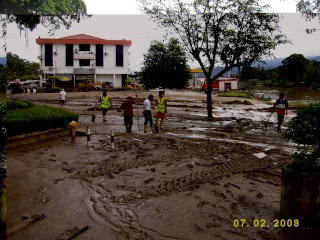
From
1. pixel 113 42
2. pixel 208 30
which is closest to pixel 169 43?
pixel 208 30

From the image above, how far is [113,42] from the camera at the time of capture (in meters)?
26.3

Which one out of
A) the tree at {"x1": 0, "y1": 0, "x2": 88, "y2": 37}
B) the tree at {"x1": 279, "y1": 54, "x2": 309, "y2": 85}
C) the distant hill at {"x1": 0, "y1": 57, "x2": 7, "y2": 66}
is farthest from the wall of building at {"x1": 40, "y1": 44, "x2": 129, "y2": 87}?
the distant hill at {"x1": 0, "y1": 57, "x2": 7, "y2": 66}

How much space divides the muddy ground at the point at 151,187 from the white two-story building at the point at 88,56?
14.7 m

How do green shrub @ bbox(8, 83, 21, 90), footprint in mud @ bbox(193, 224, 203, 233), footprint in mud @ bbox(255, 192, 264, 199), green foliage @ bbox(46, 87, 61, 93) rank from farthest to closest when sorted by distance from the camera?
green foliage @ bbox(46, 87, 61, 93) → green shrub @ bbox(8, 83, 21, 90) → footprint in mud @ bbox(255, 192, 264, 199) → footprint in mud @ bbox(193, 224, 203, 233)

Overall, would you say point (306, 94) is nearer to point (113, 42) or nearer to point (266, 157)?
point (113, 42)

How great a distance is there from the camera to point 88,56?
25.6 meters

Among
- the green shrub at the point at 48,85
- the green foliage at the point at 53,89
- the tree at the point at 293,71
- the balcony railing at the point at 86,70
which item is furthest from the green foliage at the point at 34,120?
the tree at the point at 293,71

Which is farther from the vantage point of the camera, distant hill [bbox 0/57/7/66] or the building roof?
the building roof

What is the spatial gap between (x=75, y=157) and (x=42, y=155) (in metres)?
0.94

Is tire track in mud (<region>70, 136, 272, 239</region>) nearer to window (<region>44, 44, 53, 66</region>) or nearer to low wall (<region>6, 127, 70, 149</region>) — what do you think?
low wall (<region>6, 127, 70, 149</region>)

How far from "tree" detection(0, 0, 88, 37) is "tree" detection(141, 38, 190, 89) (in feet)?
19.9

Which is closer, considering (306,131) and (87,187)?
(306,131)

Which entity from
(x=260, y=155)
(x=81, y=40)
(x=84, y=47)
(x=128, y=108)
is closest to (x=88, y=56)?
(x=84, y=47)

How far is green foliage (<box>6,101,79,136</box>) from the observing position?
10103mm
